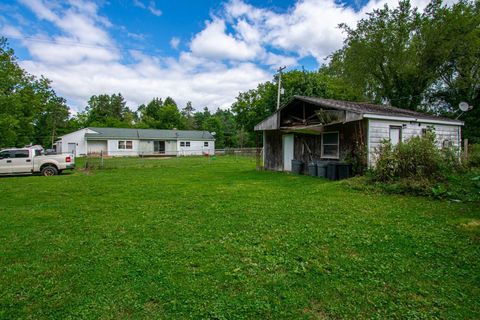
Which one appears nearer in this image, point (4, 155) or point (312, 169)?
point (312, 169)

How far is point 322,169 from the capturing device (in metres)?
11.0

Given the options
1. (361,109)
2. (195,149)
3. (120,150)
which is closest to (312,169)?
(361,109)

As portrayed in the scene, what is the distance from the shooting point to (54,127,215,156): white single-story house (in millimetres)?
31406

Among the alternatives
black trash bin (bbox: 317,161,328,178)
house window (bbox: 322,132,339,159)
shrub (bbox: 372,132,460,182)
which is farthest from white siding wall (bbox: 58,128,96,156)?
shrub (bbox: 372,132,460,182)

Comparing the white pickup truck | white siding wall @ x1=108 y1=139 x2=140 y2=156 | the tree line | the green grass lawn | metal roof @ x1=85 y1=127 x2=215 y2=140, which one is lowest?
the green grass lawn

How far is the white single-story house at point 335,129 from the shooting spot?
10.1 metres

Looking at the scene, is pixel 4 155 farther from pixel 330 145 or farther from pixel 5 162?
pixel 330 145

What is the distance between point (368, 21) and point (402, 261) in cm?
2697

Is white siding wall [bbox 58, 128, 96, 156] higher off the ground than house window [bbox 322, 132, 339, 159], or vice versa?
white siding wall [bbox 58, 128, 96, 156]

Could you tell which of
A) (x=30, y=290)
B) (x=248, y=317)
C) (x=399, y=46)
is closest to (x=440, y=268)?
(x=248, y=317)

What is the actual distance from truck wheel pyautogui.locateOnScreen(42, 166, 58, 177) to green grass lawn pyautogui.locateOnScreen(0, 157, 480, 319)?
8.58 metres

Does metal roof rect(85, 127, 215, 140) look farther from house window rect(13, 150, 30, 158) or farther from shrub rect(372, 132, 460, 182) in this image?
shrub rect(372, 132, 460, 182)

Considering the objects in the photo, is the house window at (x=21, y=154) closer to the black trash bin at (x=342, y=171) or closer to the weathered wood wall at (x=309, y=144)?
the weathered wood wall at (x=309, y=144)

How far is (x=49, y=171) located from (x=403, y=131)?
1662cm
